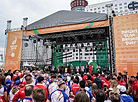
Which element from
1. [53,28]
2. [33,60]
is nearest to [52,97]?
[53,28]

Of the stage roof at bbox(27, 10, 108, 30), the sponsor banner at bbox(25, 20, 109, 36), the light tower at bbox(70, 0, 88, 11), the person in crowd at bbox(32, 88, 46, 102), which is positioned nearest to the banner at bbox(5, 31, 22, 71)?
the sponsor banner at bbox(25, 20, 109, 36)

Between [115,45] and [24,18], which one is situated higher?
[24,18]

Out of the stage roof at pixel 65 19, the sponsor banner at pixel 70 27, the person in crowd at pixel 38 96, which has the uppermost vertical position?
the stage roof at pixel 65 19

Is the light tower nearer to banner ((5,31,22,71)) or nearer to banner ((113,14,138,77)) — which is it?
banner ((5,31,22,71))

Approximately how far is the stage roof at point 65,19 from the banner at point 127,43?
1513 mm

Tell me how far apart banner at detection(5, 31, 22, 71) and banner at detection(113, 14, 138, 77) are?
32.1ft

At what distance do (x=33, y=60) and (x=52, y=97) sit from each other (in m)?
13.3

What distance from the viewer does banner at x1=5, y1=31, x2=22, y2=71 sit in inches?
460

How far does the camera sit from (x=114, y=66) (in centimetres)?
881

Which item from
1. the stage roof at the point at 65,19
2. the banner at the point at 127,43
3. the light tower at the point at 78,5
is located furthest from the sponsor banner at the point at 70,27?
the light tower at the point at 78,5

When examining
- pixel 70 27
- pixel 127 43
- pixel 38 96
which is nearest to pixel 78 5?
pixel 70 27

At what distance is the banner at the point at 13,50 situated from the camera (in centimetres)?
1169

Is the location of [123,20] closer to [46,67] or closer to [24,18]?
[24,18]

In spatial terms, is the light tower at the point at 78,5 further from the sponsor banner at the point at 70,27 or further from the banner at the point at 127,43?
the banner at the point at 127,43
